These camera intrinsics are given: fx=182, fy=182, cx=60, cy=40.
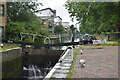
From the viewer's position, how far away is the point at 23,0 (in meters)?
35.1

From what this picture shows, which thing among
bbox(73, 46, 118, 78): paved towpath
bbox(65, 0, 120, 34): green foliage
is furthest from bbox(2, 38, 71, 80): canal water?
bbox(65, 0, 120, 34): green foliage

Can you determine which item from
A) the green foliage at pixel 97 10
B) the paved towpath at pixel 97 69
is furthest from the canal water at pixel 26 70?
the green foliage at pixel 97 10

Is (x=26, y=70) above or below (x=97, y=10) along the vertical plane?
below

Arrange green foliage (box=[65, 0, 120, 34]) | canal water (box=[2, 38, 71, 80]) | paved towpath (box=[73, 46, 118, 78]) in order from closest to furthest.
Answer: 1. paved towpath (box=[73, 46, 118, 78])
2. canal water (box=[2, 38, 71, 80])
3. green foliage (box=[65, 0, 120, 34])

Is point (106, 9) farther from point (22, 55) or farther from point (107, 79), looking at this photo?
point (107, 79)

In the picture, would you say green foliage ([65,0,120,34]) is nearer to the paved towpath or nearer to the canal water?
the paved towpath

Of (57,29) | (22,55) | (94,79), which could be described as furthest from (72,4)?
(57,29)

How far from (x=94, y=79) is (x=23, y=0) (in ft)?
103

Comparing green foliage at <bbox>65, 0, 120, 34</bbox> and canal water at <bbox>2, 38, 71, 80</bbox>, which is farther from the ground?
green foliage at <bbox>65, 0, 120, 34</bbox>

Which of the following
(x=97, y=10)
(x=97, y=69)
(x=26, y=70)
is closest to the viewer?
(x=97, y=69)

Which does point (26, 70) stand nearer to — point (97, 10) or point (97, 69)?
point (97, 69)

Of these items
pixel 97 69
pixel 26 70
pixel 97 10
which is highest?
pixel 97 10

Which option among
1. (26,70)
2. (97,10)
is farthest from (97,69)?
(97,10)

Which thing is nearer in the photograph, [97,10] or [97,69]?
[97,69]
